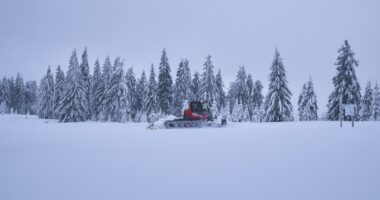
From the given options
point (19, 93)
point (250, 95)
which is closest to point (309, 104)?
point (250, 95)

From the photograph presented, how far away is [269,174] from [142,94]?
58962 mm

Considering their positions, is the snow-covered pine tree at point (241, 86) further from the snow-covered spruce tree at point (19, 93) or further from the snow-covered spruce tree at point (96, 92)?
the snow-covered spruce tree at point (19, 93)

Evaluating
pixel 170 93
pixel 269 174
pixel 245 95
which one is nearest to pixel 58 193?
pixel 269 174

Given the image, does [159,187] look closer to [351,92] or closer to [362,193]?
[362,193]

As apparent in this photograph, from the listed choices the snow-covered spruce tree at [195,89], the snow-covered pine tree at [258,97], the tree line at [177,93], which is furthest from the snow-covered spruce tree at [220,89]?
the snow-covered pine tree at [258,97]

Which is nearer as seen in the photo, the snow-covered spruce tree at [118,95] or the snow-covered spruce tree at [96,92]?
the snow-covered spruce tree at [118,95]

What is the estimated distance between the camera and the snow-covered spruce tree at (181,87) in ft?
164

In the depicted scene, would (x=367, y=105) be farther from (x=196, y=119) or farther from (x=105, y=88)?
(x=105, y=88)

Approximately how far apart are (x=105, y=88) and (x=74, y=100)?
27.0 ft

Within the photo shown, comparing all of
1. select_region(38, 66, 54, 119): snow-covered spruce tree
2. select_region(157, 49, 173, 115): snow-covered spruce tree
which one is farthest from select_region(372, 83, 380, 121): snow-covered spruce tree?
select_region(38, 66, 54, 119): snow-covered spruce tree

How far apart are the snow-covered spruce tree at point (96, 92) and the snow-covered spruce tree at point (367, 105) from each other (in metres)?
50.3

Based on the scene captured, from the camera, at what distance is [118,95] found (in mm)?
46031

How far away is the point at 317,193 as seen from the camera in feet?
16.1

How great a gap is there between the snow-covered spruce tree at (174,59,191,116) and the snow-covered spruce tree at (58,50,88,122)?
55.4 ft
